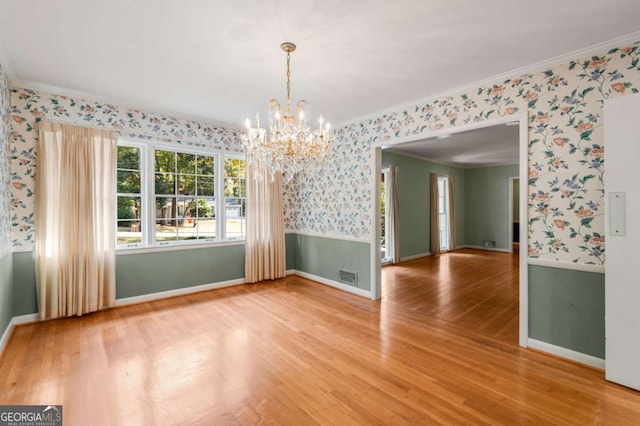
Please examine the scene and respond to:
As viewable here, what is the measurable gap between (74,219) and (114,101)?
1.61 metres

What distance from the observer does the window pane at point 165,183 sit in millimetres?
4383

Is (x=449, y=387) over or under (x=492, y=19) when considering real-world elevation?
under

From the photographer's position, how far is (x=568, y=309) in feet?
8.80

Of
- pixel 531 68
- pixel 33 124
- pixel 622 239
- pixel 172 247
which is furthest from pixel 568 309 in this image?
pixel 33 124

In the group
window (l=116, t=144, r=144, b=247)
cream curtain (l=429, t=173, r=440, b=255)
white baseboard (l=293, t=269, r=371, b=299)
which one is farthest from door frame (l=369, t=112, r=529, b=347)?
cream curtain (l=429, t=173, r=440, b=255)

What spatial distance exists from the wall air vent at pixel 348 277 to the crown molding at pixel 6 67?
4.61 metres

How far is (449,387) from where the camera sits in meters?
2.23

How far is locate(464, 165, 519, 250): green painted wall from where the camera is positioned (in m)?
8.81

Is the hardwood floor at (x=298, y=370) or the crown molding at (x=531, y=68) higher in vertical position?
the crown molding at (x=531, y=68)

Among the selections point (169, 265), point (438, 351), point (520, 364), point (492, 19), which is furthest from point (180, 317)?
point (492, 19)

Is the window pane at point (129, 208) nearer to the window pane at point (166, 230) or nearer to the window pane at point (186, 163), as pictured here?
the window pane at point (166, 230)

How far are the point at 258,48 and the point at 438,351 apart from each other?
3.25 m

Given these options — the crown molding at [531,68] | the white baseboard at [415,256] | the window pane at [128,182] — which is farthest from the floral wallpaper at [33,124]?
the white baseboard at [415,256]

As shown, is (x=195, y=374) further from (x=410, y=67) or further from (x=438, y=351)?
(x=410, y=67)
